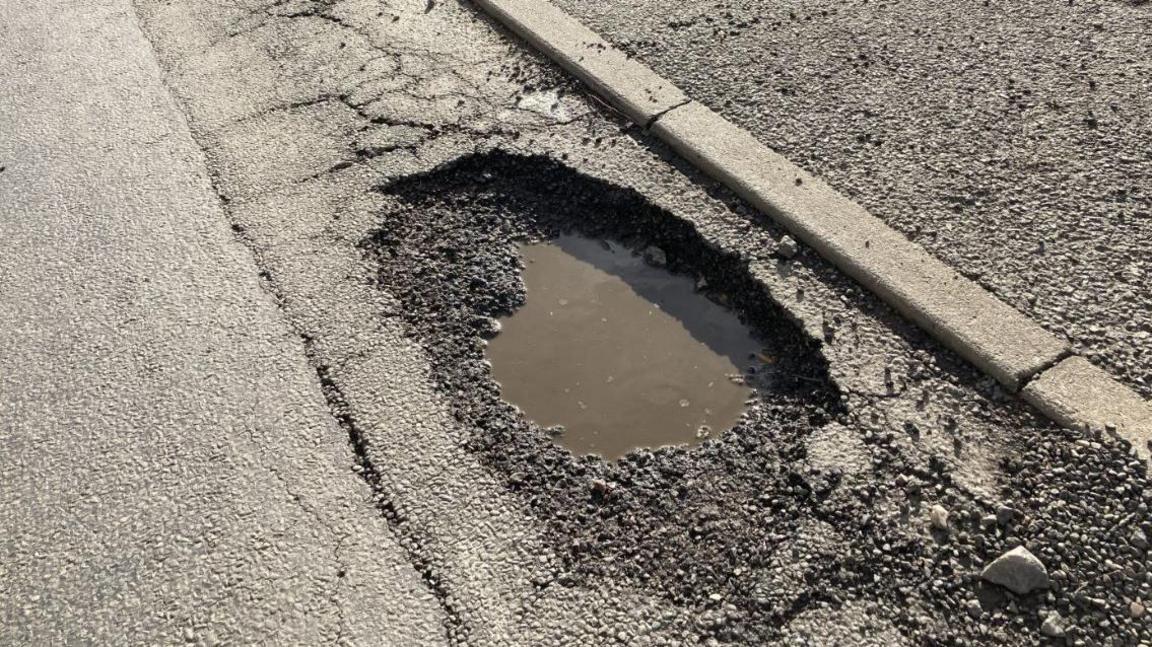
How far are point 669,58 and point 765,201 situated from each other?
4.34 feet

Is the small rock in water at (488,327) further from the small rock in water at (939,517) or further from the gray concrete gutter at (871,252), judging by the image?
the small rock in water at (939,517)

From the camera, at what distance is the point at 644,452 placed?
9.93 feet

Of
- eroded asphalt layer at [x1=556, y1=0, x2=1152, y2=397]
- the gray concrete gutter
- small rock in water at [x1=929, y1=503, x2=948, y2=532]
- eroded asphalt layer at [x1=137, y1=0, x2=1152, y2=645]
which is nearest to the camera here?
eroded asphalt layer at [x1=137, y1=0, x2=1152, y2=645]

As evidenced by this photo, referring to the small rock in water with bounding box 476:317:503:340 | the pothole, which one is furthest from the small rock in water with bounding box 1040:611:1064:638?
the small rock in water with bounding box 476:317:503:340

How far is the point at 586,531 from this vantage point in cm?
278

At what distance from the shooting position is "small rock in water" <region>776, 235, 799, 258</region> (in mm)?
3580

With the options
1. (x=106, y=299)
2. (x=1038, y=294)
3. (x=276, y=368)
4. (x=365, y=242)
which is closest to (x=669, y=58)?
(x=365, y=242)

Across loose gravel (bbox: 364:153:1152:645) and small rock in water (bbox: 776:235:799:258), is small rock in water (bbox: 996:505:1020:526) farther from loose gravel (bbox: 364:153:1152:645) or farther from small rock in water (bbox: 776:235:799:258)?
small rock in water (bbox: 776:235:799:258)

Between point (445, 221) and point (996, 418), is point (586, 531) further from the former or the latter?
point (445, 221)

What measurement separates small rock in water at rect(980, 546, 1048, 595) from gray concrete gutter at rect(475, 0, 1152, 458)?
0.57 metres

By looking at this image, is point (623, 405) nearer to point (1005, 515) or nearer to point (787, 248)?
point (787, 248)

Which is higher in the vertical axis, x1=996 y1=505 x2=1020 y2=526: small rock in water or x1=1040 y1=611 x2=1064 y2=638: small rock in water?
x1=996 y1=505 x2=1020 y2=526: small rock in water

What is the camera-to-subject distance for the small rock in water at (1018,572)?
2.46m

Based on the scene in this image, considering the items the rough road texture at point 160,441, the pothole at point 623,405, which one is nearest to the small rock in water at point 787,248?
the pothole at point 623,405
